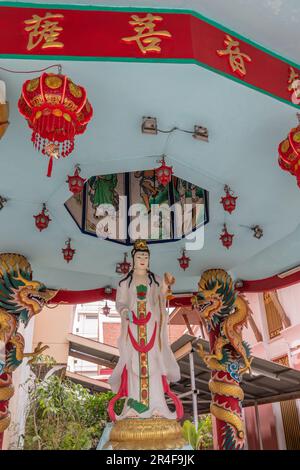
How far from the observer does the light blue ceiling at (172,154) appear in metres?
3.88

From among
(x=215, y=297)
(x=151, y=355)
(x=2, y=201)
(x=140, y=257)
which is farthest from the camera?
(x=215, y=297)

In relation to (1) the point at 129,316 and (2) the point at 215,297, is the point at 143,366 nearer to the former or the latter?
(1) the point at 129,316

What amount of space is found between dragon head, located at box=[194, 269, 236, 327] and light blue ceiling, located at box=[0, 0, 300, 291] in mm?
304

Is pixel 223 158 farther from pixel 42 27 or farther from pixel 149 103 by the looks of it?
pixel 42 27

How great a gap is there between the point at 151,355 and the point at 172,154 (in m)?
2.27

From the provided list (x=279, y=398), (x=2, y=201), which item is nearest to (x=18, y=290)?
(x=2, y=201)

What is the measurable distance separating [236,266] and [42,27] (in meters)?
5.24

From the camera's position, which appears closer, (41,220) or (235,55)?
(235,55)

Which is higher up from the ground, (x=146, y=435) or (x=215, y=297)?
(x=215, y=297)

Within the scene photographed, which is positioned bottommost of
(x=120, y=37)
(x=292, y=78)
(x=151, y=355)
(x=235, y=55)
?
(x=151, y=355)

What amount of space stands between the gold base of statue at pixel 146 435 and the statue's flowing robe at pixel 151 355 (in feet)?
0.47

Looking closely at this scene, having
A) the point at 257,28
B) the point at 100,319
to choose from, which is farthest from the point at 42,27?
the point at 100,319

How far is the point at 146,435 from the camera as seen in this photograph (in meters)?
4.00

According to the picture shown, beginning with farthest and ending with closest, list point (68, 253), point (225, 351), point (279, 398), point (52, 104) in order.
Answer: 1. point (279, 398)
2. point (225, 351)
3. point (68, 253)
4. point (52, 104)
